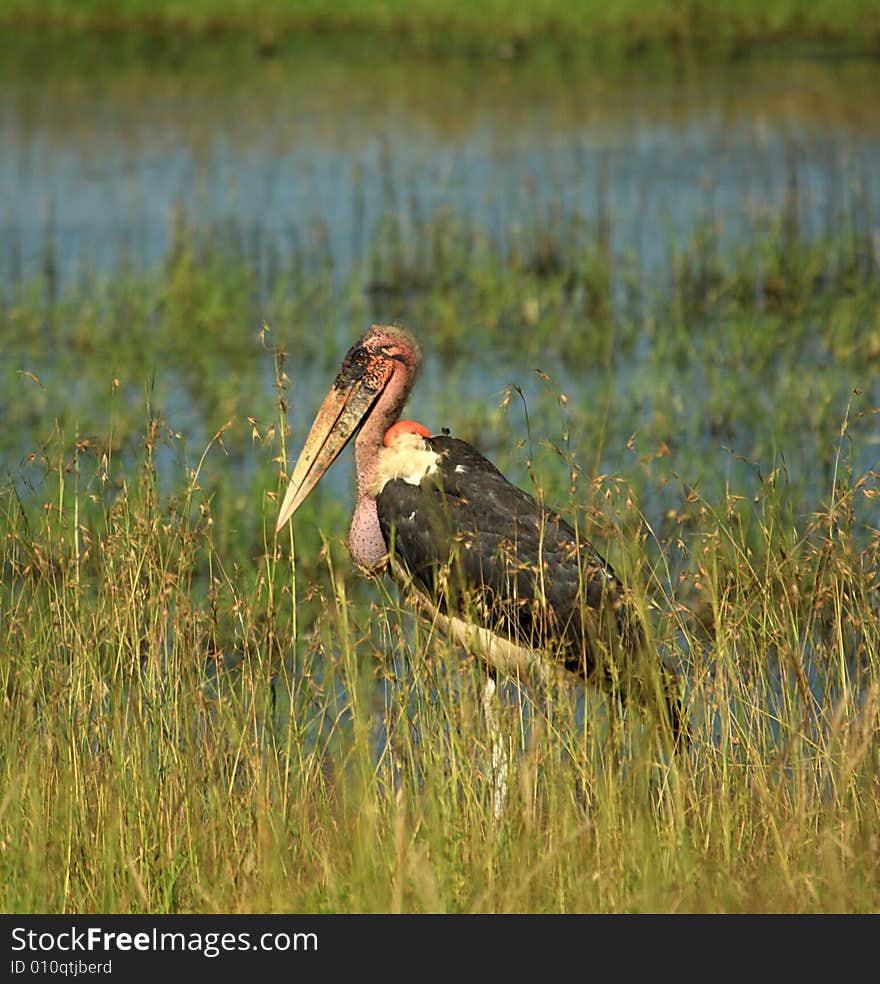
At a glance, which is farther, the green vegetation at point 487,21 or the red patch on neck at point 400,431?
the green vegetation at point 487,21

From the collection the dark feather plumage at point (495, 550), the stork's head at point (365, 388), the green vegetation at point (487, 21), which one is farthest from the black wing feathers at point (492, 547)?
the green vegetation at point (487, 21)

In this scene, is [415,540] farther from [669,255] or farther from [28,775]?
[669,255]

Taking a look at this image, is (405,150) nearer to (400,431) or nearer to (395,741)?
(400,431)

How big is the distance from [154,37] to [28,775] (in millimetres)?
23550

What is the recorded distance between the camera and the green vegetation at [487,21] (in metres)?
24.8

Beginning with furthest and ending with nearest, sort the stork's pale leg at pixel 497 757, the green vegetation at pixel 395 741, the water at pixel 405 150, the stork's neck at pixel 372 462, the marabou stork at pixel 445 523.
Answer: the water at pixel 405 150
the stork's neck at pixel 372 462
the marabou stork at pixel 445 523
the stork's pale leg at pixel 497 757
the green vegetation at pixel 395 741

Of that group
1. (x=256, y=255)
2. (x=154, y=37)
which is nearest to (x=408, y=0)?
(x=154, y=37)

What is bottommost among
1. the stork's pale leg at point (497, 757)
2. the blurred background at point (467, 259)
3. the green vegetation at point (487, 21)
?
the stork's pale leg at point (497, 757)

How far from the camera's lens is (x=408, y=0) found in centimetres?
2709

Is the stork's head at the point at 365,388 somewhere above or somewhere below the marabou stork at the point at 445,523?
above

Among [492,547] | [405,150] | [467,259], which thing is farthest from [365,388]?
[405,150]

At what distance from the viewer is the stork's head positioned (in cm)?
515

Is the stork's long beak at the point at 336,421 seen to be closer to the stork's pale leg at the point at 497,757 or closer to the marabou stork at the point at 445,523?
the marabou stork at the point at 445,523

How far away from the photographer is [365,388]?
5184mm
